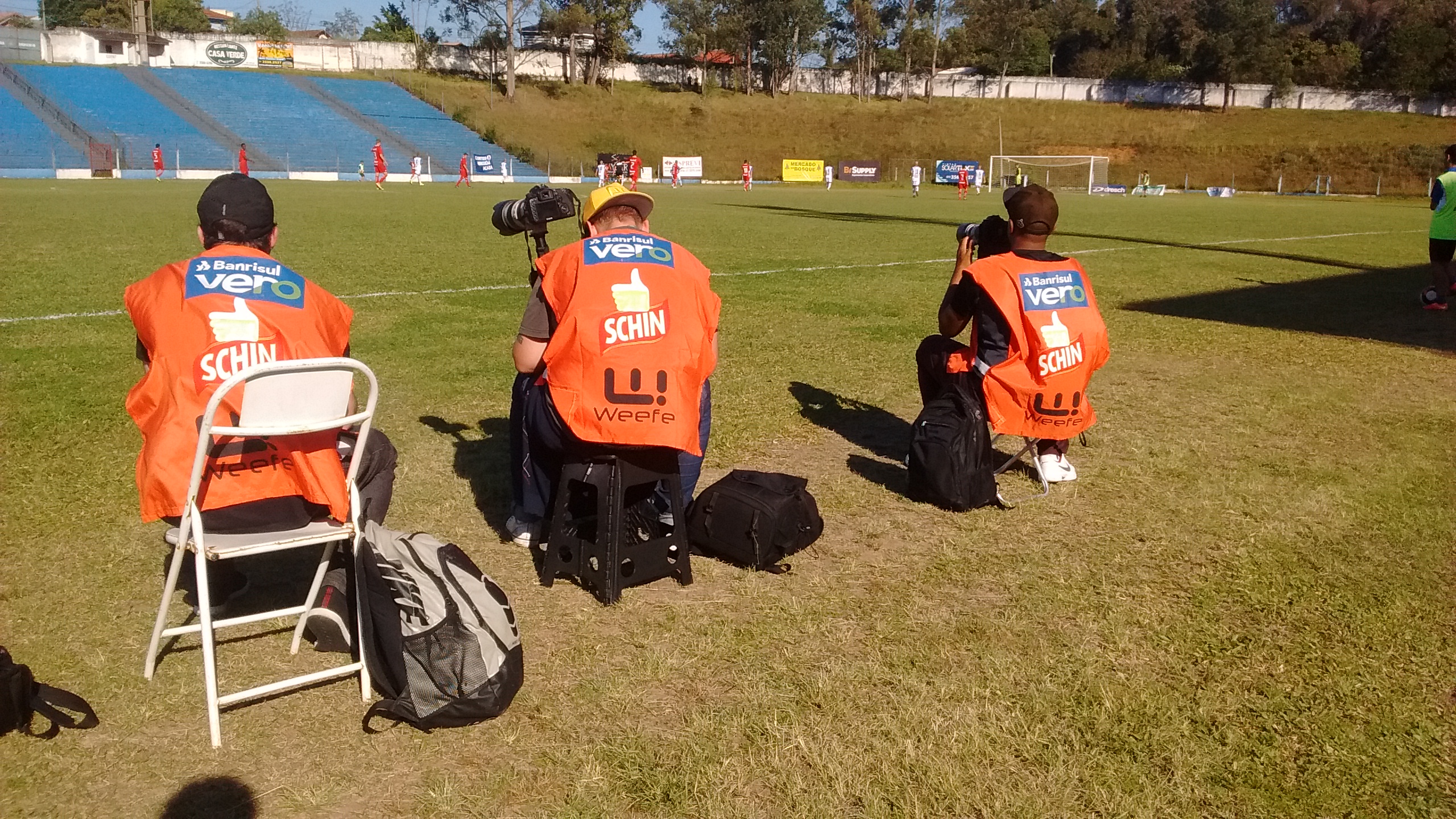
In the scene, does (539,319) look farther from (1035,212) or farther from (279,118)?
(279,118)

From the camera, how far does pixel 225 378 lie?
3.33 m

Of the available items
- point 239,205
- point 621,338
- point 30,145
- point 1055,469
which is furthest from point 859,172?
point 239,205

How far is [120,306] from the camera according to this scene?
10.6 meters

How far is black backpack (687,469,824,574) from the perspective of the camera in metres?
4.43

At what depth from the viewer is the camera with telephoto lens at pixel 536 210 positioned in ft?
14.7

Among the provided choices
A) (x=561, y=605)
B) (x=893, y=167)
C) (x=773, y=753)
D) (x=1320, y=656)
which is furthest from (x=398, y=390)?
(x=893, y=167)

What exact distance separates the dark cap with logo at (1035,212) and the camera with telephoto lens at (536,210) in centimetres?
219

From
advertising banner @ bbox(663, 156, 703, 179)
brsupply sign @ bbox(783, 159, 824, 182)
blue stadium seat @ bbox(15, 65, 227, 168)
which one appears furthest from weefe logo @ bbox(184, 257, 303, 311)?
brsupply sign @ bbox(783, 159, 824, 182)

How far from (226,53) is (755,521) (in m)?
73.5

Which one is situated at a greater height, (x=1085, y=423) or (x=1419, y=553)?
(x=1085, y=423)

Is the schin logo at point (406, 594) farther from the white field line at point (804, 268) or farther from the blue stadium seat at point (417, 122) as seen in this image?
the blue stadium seat at point (417, 122)

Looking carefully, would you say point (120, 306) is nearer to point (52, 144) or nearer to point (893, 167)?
point (52, 144)

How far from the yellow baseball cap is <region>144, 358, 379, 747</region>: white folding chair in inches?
52.2

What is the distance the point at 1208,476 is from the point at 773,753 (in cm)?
376
